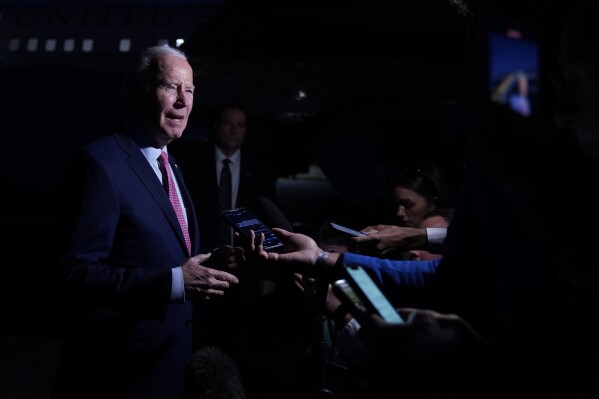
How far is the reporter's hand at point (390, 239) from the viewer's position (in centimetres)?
245

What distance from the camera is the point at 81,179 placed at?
1969 mm

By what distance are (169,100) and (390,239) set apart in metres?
1.11

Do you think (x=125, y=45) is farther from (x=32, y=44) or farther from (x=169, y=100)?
(x=169, y=100)

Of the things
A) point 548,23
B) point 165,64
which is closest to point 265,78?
point 165,64

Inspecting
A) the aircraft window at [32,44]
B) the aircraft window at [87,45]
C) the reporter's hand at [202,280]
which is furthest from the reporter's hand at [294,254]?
the aircraft window at [32,44]

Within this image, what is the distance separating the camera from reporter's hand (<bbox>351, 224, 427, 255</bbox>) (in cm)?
245

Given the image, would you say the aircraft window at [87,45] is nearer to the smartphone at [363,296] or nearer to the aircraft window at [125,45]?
the aircraft window at [125,45]

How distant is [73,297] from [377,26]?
6.78m

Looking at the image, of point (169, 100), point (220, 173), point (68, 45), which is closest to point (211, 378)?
point (169, 100)

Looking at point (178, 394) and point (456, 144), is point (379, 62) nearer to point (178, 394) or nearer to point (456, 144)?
Result: point (456, 144)

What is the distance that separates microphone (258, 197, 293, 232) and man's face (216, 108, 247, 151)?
2.09m

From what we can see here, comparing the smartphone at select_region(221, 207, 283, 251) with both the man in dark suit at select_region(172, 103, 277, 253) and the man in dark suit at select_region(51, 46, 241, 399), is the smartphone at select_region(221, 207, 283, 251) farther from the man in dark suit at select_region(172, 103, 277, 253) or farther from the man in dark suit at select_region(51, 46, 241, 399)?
the man in dark suit at select_region(172, 103, 277, 253)

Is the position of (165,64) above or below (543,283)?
above

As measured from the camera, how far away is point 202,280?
208cm
